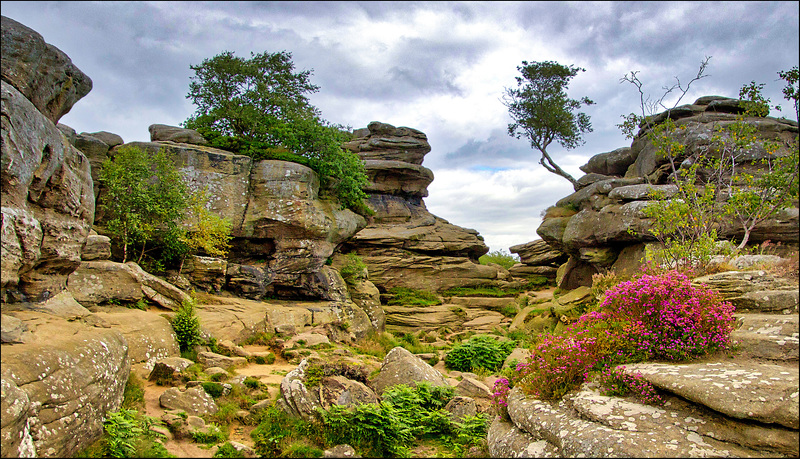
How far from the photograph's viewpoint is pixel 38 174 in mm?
8391

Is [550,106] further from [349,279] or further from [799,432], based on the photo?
[799,432]

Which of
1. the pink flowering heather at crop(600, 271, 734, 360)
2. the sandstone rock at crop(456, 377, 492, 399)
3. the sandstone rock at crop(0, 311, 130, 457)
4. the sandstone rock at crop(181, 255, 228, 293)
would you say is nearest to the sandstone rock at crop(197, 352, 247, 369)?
the sandstone rock at crop(0, 311, 130, 457)

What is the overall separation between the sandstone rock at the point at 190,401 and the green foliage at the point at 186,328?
4.73 meters

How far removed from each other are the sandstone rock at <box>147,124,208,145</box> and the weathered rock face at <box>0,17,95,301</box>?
14.5 meters

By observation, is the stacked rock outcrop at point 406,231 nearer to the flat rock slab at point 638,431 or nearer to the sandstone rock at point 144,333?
the sandstone rock at point 144,333

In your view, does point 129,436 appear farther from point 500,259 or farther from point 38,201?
point 500,259

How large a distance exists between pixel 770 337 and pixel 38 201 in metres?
13.9

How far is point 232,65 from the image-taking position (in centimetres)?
2738

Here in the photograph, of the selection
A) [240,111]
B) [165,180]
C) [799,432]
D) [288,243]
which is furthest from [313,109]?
[799,432]

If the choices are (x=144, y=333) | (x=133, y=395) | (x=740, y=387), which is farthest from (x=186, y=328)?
(x=740, y=387)

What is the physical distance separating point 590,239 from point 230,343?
Result: 20529mm

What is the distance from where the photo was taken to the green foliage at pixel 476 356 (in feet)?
55.3

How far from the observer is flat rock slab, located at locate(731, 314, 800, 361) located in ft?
20.5

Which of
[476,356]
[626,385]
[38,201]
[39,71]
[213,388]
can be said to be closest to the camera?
[626,385]
